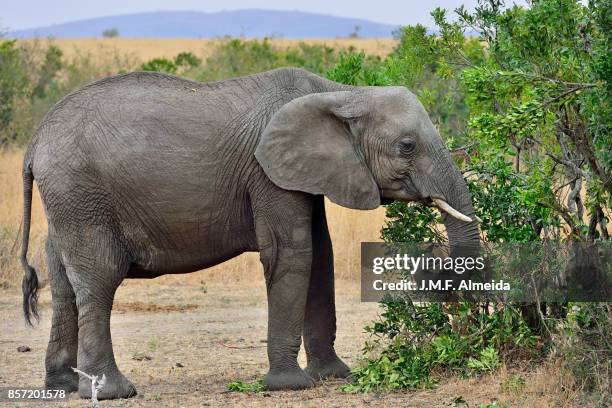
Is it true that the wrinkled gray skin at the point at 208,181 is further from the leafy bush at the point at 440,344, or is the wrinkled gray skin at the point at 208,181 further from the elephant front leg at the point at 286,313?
the leafy bush at the point at 440,344

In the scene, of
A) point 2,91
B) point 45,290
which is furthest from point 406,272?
point 2,91

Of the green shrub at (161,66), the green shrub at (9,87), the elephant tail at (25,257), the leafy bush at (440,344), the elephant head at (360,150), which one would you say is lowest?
the leafy bush at (440,344)

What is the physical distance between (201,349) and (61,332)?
2.11 meters

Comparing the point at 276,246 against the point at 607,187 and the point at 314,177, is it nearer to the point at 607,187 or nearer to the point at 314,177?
the point at 314,177

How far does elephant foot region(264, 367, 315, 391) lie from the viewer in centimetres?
900

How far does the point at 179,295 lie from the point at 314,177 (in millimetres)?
5553

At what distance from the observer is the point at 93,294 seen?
8.80m

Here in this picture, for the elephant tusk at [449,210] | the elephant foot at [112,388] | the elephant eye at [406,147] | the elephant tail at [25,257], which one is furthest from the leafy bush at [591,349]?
the elephant tail at [25,257]

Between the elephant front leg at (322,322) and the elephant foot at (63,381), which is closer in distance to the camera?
the elephant foot at (63,381)

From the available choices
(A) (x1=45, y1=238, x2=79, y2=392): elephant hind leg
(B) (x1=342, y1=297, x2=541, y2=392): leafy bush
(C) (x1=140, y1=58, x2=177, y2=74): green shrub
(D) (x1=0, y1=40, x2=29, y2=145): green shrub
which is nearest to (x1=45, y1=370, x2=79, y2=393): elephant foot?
(A) (x1=45, y1=238, x2=79, y2=392): elephant hind leg

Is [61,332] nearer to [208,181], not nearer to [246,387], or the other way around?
[246,387]

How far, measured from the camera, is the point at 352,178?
29.1 ft

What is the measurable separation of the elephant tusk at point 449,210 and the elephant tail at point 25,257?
3078 millimetres

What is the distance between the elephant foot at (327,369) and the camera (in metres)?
9.50
